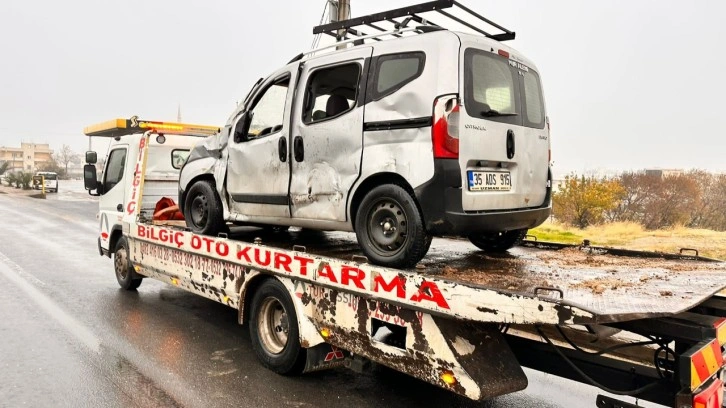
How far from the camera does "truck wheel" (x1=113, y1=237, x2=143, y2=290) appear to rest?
7.41 metres

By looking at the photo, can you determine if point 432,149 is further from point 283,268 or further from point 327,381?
point 327,381

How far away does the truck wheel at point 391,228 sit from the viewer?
3797 millimetres

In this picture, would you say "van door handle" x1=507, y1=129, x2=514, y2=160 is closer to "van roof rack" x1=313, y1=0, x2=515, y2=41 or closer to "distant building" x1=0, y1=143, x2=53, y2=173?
"van roof rack" x1=313, y1=0, x2=515, y2=41

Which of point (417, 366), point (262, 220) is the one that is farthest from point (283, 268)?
point (417, 366)

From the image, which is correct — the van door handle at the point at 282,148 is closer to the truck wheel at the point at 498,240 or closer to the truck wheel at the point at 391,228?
the truck wheel at the point at 391,228

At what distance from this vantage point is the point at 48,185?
38844 mm

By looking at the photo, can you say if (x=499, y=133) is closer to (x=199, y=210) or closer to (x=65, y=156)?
(x=199, y=210)

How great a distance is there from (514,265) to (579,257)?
0.81 metres

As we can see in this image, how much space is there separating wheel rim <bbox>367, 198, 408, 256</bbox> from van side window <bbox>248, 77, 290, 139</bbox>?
1.47 meters

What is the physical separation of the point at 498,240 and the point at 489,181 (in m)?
1.48

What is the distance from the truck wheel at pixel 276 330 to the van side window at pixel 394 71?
6.01 feet

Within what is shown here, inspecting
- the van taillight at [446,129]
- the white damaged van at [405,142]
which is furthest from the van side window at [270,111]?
the van taillight at [446,129]

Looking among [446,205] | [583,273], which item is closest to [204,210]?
[446,205]

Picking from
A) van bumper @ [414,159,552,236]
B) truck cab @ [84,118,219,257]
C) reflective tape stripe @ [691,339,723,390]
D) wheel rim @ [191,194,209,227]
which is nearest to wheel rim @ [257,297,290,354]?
wheel rim @ [191,194,209,227]
